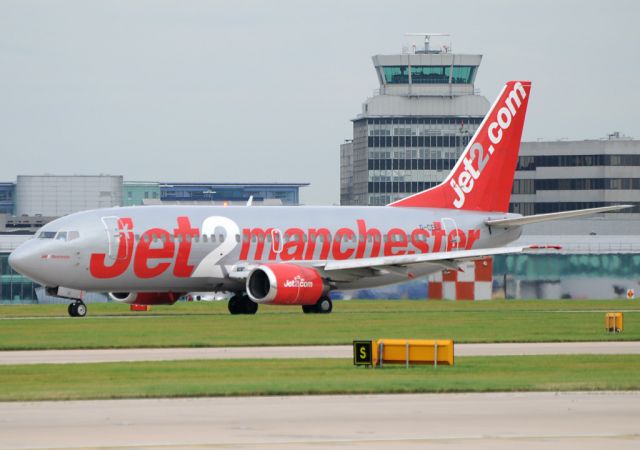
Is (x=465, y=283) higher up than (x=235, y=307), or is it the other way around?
(x=465, y=283)

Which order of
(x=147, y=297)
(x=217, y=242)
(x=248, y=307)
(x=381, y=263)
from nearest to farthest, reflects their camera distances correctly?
1. (x=217, y=242)
2. (x=381, y=263)
3. (x=248, y=307)
4. (x=147, y=297)

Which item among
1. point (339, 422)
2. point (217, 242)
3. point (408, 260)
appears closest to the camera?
point (339, 422)

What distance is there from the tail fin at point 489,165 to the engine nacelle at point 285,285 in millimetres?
11455

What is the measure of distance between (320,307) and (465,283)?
24716 millimetres

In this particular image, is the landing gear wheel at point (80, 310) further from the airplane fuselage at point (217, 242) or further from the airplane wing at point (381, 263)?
the airplane wing at point (381, 263)

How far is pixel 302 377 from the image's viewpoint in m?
35.3

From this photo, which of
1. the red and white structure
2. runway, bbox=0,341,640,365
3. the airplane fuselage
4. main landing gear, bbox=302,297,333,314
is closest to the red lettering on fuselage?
the airplane fuselage

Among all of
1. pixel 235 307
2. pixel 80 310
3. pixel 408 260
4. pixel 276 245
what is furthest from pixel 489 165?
pixel 80 310

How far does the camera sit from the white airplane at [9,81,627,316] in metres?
67.4

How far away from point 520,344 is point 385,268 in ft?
79.0

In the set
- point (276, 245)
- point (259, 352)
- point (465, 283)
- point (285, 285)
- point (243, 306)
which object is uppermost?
point (276, 245)

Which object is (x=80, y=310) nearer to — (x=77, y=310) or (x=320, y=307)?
(x=77, y=310)

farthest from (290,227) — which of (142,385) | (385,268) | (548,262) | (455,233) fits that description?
(142,385)

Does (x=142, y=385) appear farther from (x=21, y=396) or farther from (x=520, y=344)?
(x=520, y=344)
